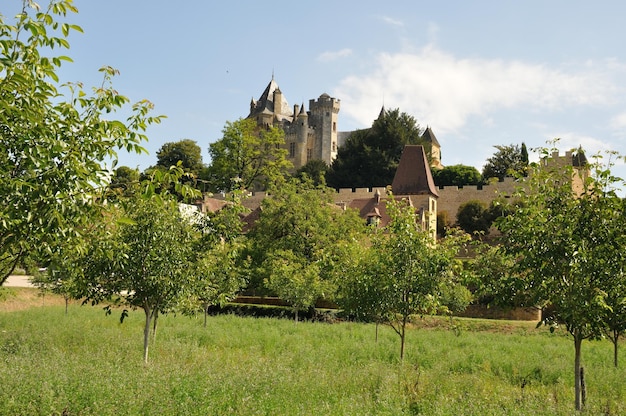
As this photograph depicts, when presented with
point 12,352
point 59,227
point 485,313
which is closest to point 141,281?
point 12,352

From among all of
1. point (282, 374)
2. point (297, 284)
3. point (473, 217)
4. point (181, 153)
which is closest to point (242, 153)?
point (181, 153)

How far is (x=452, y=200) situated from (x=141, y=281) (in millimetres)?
49843

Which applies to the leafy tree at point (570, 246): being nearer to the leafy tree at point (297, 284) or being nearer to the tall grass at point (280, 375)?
the tall grass at point (280, 375)

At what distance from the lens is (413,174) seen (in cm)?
5531

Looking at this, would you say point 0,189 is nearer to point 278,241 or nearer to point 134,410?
point 134,410

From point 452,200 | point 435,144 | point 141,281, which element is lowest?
point 141,281

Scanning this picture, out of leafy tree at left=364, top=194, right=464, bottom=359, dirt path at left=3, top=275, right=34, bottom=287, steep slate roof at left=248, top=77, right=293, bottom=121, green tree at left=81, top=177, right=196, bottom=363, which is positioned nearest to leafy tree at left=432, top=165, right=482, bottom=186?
steep slate roof at left=248, top=77, right=293, bottom=121

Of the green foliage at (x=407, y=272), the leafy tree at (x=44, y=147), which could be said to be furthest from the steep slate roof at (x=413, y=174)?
the leafy tree at (x=44, y=147)

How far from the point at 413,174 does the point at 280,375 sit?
46537 mm

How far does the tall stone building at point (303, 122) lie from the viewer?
85.1 metres

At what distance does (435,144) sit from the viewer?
86.9 metres

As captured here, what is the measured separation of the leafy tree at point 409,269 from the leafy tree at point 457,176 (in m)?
57.3

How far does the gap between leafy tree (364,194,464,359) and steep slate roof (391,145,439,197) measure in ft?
132

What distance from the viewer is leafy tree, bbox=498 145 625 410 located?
9320mm
